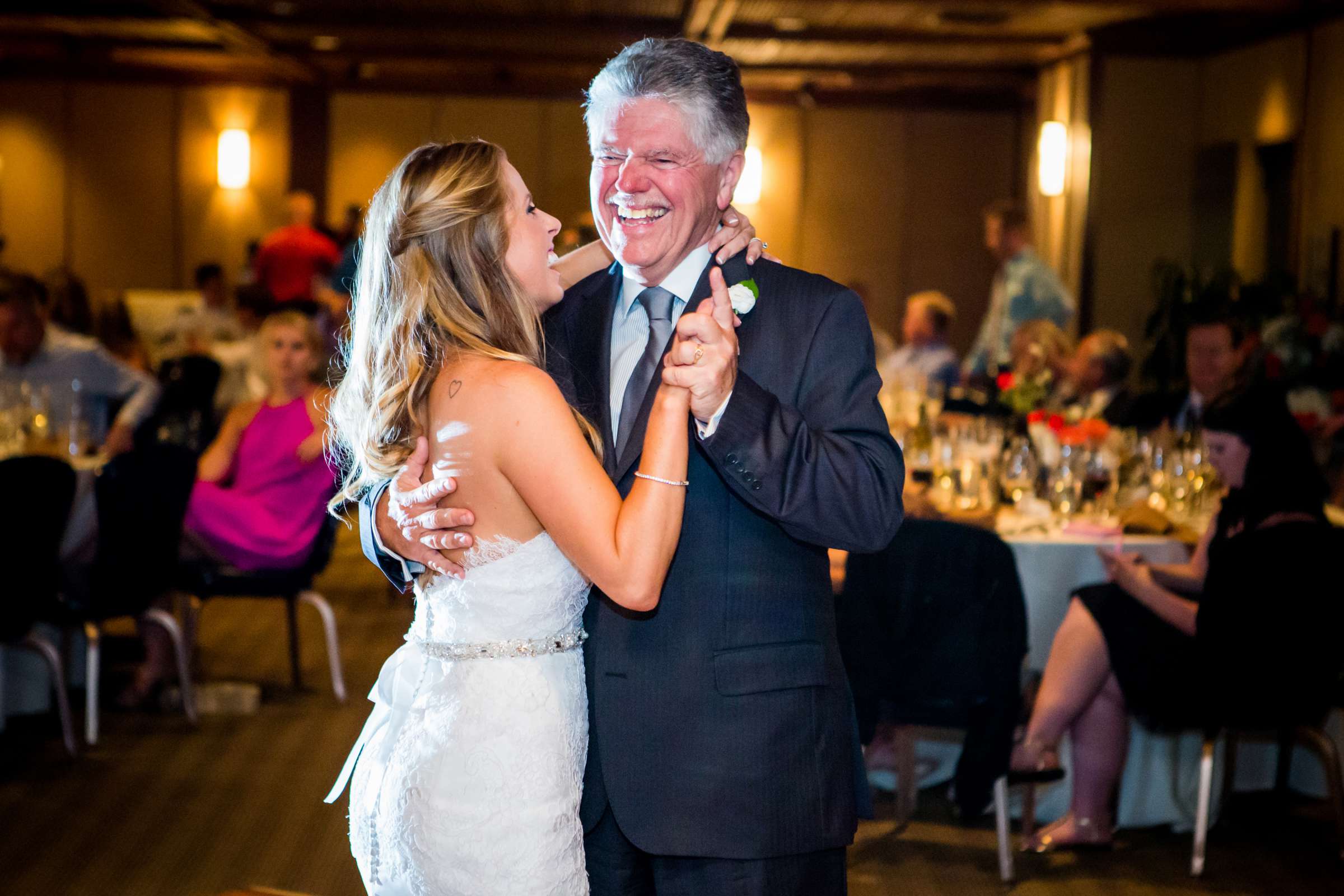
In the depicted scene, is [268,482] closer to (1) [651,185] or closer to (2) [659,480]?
(1) [651,185]

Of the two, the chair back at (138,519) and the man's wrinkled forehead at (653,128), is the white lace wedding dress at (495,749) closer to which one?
the man's wrinkled forehead at (653,128)

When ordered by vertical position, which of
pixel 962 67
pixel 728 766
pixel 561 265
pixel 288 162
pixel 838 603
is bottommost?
pixel 838 603

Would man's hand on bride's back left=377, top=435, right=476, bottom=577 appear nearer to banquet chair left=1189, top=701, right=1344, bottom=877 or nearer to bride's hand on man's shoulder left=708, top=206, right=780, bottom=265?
bride's hand on man's shoulder left=708, top=206, right=780, bottom=265

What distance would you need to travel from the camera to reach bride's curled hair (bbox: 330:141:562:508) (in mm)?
1801

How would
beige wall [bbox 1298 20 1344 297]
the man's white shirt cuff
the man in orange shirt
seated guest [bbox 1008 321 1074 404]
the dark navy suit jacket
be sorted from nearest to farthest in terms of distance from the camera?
1. the man's white shirt cuff
2. the dark navy suit jacket
3. seated guest [bbox 1008 321 1074 404]
4. beige wall [bbox 1298 20 1344 297]
5. the man in orange shirt

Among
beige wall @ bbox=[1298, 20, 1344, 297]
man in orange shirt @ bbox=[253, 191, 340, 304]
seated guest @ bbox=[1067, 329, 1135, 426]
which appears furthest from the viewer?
man in orange shirt @ bbox=[253, 191, 340, 304]

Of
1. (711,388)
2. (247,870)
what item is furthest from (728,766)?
(247,870)

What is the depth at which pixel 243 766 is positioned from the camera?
4.64 meters

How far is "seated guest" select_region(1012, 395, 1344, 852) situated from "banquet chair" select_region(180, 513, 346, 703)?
2675 mm

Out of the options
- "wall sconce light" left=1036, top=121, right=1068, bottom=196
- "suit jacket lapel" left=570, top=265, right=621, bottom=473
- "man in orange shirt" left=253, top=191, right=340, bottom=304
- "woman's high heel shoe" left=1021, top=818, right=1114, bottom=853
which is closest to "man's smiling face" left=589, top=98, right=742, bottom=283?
"suit jacket lapel" left=570, top=265, right=621, bottom=473

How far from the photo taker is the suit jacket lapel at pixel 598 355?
184 cm

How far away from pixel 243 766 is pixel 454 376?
130 inches

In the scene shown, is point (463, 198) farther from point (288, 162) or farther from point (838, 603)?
point (288, 162)

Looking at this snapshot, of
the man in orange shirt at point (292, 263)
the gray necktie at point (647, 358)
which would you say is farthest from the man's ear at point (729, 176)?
the man in orange shirt at point (292, 263)
